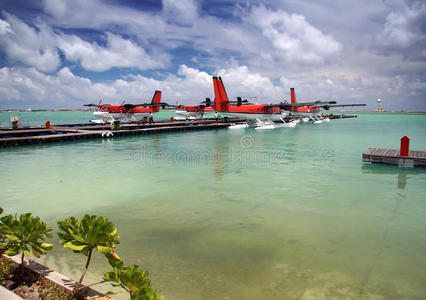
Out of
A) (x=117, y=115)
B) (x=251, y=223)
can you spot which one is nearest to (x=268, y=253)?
(x=251, y=223)

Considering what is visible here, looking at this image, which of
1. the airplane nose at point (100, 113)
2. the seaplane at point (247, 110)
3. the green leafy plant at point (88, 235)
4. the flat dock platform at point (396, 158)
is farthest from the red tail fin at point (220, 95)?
the green leafy plant at point (88, 235)

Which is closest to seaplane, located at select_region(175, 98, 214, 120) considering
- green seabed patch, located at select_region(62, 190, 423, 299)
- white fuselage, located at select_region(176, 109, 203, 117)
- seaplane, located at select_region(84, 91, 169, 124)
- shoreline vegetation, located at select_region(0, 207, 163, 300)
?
white fuselage, located at select_region(176, 109, 203, 117)

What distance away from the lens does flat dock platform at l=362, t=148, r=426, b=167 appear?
12.8m

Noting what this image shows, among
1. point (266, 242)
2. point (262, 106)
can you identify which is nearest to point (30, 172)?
point (266, 242)

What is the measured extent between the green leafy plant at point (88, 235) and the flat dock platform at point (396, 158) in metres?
14.1

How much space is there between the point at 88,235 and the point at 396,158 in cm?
1443

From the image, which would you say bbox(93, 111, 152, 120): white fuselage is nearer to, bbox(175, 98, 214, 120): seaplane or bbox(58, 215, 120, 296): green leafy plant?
bbox(175, 98, 214, 120): seaplane

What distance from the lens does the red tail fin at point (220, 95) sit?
38.1 m

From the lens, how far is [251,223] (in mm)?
6234

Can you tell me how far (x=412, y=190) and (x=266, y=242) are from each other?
22.4ft

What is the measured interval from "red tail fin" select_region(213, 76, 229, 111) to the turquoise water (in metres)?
26.7

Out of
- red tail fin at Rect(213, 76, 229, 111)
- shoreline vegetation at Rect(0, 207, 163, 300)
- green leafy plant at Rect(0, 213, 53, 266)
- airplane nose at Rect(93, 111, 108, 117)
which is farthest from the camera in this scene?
airplane nose at Rect(93, 111, 108, 117)

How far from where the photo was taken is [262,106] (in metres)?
39.9

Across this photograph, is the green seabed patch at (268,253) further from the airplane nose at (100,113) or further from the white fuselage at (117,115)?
the white fuselage at (117,115)
